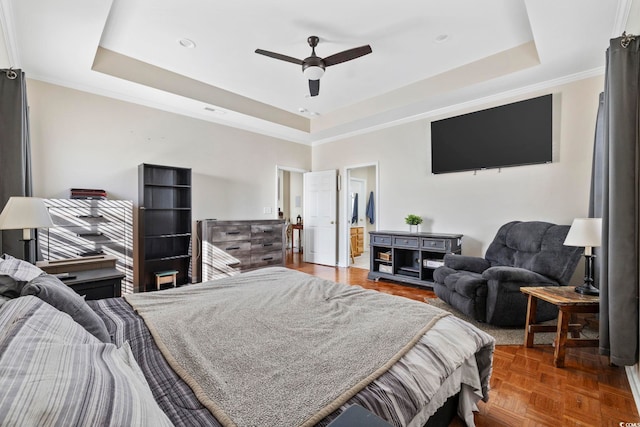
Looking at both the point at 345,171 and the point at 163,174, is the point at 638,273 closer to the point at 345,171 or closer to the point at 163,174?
the point at 345,171

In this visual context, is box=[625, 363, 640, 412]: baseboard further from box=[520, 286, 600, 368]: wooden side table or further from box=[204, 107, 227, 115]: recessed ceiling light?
box=[204, 107, 227, 115]: recessed ceiling light

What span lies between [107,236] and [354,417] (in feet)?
13.0

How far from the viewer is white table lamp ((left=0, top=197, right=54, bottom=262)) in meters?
1.98

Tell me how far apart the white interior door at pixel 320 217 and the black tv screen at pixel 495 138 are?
2.24 metres

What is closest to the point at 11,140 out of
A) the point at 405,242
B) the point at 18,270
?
the point at 18,270

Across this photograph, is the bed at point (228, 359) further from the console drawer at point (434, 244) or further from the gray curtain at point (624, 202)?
the console drawer at point (434, 244)

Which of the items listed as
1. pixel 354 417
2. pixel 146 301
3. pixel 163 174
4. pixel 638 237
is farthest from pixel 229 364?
pixel 163 174

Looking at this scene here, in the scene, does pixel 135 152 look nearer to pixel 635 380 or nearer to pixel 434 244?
pixel 434 244

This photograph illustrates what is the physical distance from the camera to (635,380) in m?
1.83

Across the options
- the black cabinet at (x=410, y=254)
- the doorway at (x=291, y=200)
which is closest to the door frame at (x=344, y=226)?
the black cabinet at (x=410, y=254)

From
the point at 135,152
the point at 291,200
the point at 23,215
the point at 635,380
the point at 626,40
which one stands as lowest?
the point at 635,380

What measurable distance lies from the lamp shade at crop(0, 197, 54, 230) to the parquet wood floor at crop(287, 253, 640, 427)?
3.06 meters

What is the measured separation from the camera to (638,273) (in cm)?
182

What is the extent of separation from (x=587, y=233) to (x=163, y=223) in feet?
16.4
